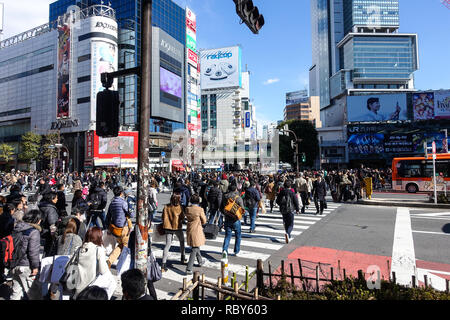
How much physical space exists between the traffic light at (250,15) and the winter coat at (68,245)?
4.29 meters

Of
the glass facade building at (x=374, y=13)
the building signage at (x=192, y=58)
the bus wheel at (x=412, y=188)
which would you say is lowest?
the bus wheel at (x=412, y=188)

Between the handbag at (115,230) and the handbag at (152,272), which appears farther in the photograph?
the handbag at (115,230)

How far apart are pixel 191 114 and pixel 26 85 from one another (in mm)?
38829

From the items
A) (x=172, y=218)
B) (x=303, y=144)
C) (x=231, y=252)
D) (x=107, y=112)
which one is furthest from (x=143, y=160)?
(x=303, y=144)

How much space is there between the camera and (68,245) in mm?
3953

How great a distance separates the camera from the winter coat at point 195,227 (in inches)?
220

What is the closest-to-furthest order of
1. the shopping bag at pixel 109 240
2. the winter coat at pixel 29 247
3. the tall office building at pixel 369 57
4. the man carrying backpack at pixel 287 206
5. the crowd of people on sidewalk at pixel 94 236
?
the crowd of people on sidewalk at pixel 94 236 → the winter coat at pixel 29 247 → the shopping bag at pixel 109 240 → the man carrying backpack at pixel 287 206 → the tall office building at pixel 369 57

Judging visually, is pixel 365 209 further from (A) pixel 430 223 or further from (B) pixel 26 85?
(B) pixel 26 85

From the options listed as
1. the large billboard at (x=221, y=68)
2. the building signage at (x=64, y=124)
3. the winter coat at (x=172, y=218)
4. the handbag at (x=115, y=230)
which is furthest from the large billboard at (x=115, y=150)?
the large billboard at (x=221, y=68)

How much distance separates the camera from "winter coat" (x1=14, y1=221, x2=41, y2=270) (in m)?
4.01

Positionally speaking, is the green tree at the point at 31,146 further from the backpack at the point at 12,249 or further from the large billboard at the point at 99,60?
the backpack at the point at 12,249

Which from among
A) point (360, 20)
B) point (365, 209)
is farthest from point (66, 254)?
point (360, 20)

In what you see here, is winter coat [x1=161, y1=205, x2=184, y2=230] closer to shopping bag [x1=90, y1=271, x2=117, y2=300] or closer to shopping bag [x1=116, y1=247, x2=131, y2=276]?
shopping bag [x1=116, y1=247, x2=131, y2=276]

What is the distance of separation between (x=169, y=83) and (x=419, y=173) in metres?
29.4
